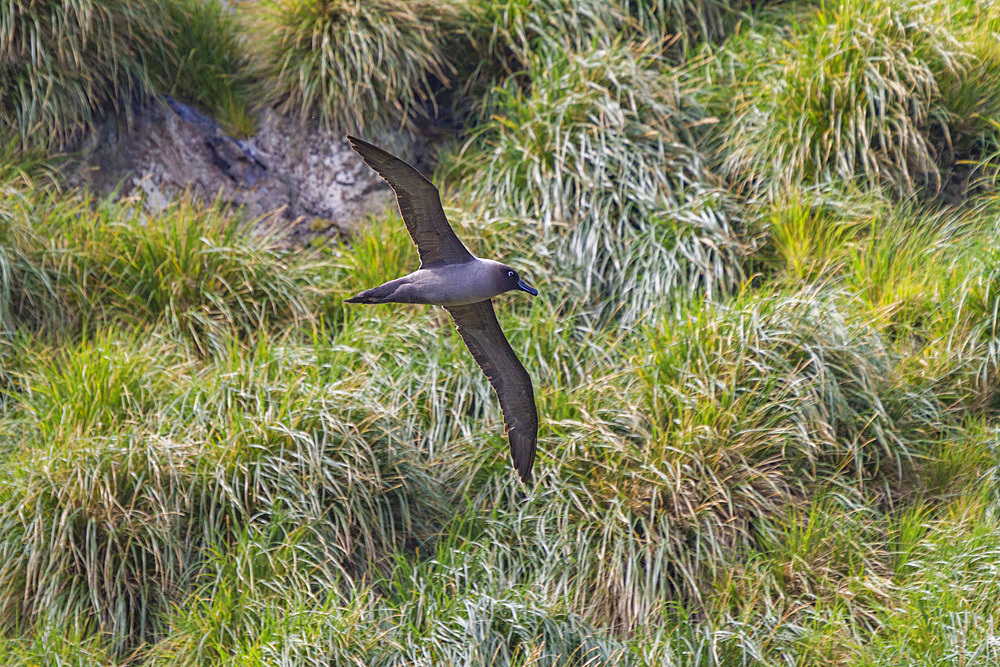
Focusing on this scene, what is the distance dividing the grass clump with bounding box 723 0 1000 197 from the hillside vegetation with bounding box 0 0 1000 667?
0.9 inches

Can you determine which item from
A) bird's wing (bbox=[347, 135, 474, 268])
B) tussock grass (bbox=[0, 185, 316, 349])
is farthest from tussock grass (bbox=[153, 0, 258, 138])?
bird's wing (bbox=[347, 135, 474, 268])

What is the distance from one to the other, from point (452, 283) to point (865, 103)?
3.16 metres

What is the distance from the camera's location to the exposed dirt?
5891 mm

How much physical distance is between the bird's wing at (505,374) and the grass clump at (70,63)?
316 centimetres

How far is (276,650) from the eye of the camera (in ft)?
12.3

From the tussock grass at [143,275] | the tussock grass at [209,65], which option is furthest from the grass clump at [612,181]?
the tussock grass at [209,65]

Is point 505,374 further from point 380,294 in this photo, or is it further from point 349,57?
point 349,57

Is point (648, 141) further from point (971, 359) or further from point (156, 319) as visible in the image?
point (156, 319)

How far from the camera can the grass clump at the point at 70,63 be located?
556cm

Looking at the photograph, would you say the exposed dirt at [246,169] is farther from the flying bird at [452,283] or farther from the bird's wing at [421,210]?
the bird's wing at [421,210]

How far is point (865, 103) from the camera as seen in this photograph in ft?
18.1

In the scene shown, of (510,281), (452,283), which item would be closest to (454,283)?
(452,283)

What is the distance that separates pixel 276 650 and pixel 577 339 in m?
2.18

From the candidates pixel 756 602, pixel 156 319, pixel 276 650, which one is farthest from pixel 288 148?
pixel 756 602
